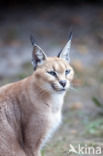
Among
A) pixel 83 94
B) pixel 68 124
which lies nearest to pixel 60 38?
pixel 83 94

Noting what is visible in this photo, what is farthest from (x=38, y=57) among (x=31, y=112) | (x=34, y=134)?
(x=34, y=134)

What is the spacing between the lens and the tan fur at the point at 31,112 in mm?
5641

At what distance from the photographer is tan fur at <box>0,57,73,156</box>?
5641mm

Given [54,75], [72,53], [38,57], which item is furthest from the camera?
[72,53]

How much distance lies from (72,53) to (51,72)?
203 inches

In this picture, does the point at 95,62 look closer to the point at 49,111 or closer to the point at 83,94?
the point at 83,94

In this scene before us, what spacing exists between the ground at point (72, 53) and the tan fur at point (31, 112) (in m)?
1.62

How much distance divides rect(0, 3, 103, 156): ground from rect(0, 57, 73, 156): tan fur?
162 cm

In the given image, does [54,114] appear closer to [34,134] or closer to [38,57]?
[34,134]

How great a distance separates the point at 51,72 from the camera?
18.5 feet

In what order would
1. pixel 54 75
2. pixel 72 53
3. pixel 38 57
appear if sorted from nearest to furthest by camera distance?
1. pixel 54 75
2. pixel 38 57
3. pixel 72 53

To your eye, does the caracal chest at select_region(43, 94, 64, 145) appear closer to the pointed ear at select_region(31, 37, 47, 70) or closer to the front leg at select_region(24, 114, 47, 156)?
the front leg at select_region(24, 114, 47, 156)

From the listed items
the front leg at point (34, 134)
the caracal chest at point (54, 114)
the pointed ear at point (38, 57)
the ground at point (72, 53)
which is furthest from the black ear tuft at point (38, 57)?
the ground at point (72, 53)

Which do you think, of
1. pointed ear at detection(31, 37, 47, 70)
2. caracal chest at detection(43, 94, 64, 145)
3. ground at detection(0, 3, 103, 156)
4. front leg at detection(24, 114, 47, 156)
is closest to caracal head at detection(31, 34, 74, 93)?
pointed ear at detection(31, 37, 47, 70)
